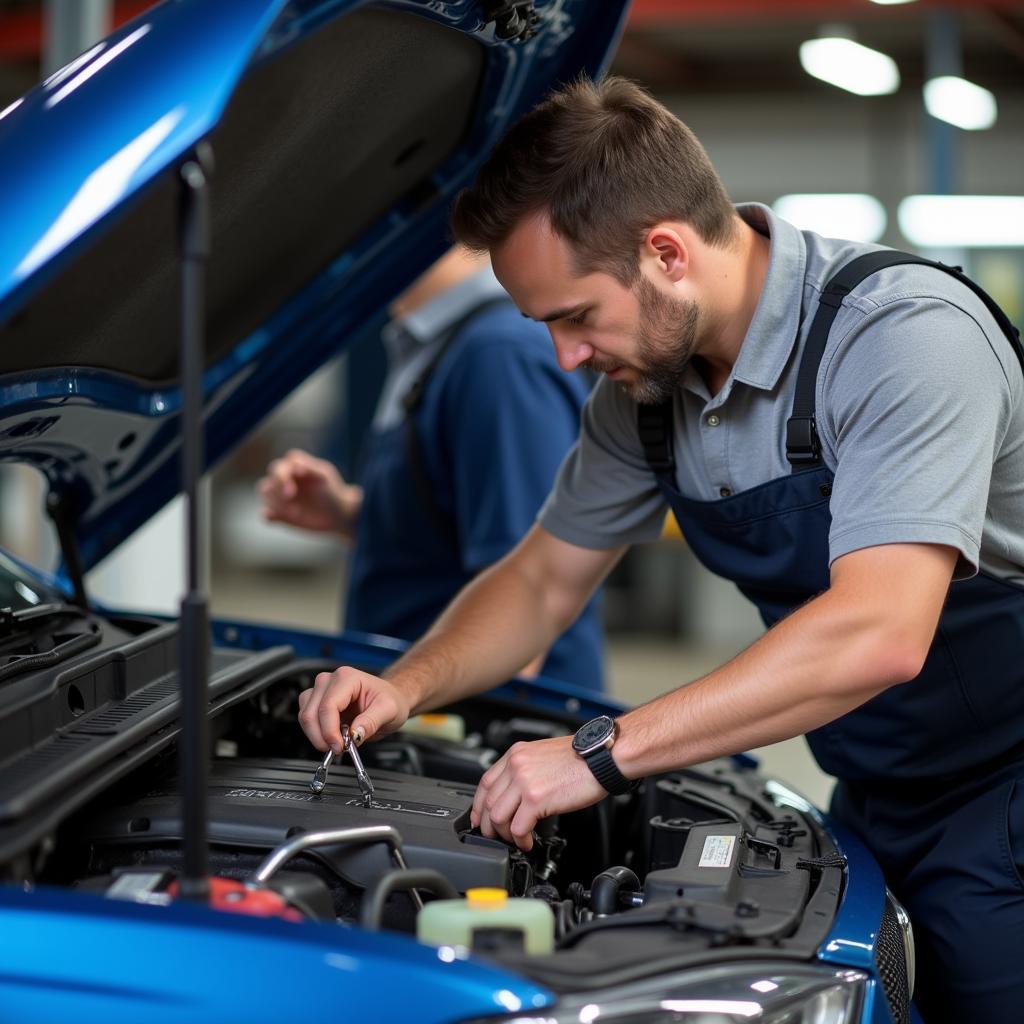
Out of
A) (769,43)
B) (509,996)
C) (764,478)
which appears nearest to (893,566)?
(764,478)

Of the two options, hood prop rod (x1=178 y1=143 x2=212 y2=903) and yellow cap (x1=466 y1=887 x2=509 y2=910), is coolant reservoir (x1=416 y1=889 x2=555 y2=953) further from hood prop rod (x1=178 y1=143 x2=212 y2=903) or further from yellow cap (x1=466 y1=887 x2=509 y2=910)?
hood prop rod (x1=178 y1=143 x2=212 y2=903)

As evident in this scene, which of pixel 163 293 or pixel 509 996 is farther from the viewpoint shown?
pixel 163 293

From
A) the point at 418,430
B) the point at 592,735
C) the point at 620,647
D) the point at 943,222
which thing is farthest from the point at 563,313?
the point at 620,647

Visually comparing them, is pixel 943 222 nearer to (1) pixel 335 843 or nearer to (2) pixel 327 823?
(2) pixel 327 823

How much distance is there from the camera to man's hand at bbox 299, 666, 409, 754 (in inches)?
66.4

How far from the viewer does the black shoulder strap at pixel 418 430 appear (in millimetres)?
2633

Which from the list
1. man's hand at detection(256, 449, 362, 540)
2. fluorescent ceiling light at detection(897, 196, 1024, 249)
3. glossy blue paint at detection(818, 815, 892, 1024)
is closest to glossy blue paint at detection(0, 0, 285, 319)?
glossy blue paint at detection(818, 815, 892, 1024)

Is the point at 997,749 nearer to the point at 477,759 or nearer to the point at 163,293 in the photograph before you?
the point at 477,759

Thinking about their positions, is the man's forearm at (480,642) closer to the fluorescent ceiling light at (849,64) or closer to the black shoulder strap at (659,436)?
the black shoulder strap at (659,436)

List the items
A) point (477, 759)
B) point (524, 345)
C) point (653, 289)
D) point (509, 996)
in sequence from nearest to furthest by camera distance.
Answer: point (509, 996) → point (653, 289) → point (477, 759) → point (524, 345)

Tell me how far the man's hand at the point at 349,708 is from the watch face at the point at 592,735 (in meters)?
0.33

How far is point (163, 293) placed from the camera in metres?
1.81

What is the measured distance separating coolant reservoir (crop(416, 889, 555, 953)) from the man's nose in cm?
76

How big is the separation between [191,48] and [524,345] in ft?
4.55
